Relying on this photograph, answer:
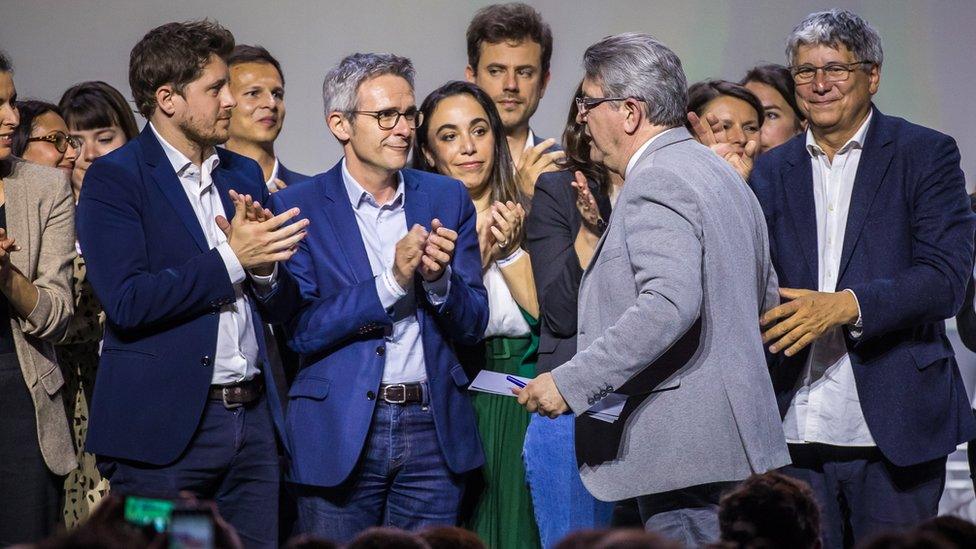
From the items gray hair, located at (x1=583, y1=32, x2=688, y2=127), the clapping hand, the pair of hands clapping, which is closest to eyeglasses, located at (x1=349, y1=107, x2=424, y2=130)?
the pair of hands clapping

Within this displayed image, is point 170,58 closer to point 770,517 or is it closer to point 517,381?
point 517,381

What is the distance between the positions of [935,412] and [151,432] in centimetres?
198

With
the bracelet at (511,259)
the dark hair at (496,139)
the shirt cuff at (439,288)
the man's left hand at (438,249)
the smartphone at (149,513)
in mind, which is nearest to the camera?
the smartphone at (149,513)

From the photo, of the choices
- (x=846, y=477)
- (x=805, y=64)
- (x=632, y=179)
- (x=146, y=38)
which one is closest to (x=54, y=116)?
(x=146, y=38)

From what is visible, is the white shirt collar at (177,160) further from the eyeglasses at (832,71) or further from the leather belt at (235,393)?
the eyeglasses at (832,71)

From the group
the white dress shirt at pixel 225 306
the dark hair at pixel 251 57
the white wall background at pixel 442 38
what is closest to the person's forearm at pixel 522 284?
the white dress shirt at pixel 225 306

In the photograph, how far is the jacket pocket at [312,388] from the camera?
2.88 metres

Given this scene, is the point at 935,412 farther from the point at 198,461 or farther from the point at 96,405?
the point at 96,405

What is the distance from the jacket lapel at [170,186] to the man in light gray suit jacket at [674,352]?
0.88 metres

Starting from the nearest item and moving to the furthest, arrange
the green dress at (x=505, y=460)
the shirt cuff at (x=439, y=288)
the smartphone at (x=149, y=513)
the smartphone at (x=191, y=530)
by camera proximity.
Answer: the smartphone at (x=191, y=530)
the smartphone at (x=149, y=513)
the shirt cuff at (x=439, y=288)
the green dress at (x=505, y=460)

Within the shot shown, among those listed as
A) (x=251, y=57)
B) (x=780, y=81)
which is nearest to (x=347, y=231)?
(x=251, y=57)

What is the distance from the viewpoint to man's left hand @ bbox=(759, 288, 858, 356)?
110 inches

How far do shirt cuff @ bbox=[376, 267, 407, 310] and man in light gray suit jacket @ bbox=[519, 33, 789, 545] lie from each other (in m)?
0.45

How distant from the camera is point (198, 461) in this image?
2.68 metres
